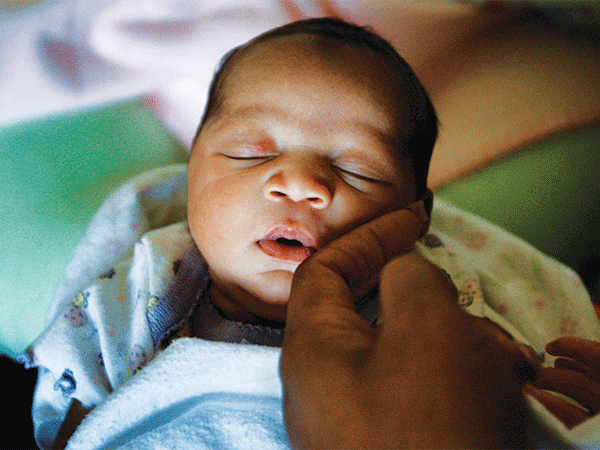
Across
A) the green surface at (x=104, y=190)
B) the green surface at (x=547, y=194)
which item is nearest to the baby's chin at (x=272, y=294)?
the green surface at (x=104, y=190)

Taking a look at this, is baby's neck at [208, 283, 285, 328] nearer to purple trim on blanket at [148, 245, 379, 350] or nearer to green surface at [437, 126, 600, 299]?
purple trim on blanket at [148, 245, 379, 350]

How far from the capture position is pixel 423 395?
1.20 ft

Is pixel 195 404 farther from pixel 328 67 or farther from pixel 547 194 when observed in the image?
pixel 547 194

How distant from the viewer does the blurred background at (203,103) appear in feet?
3.34

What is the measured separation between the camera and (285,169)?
743 millimetres

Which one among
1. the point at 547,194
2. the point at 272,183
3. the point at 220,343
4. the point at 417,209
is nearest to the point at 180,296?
the point at 220,343

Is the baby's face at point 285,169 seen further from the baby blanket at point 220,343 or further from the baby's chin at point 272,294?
the baby blanket at point 220,343

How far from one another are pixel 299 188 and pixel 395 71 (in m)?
0.32

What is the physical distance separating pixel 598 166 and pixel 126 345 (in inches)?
48.0

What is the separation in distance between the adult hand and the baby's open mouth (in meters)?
0.25

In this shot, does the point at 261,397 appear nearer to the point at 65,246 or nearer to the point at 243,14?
the point at 65,246

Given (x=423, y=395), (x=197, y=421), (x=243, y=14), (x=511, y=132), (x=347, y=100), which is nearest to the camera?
(x=423, y=395)

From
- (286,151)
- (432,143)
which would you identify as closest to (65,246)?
(286,151)

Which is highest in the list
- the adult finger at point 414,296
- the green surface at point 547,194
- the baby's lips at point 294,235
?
the adult finger at point 414,296
